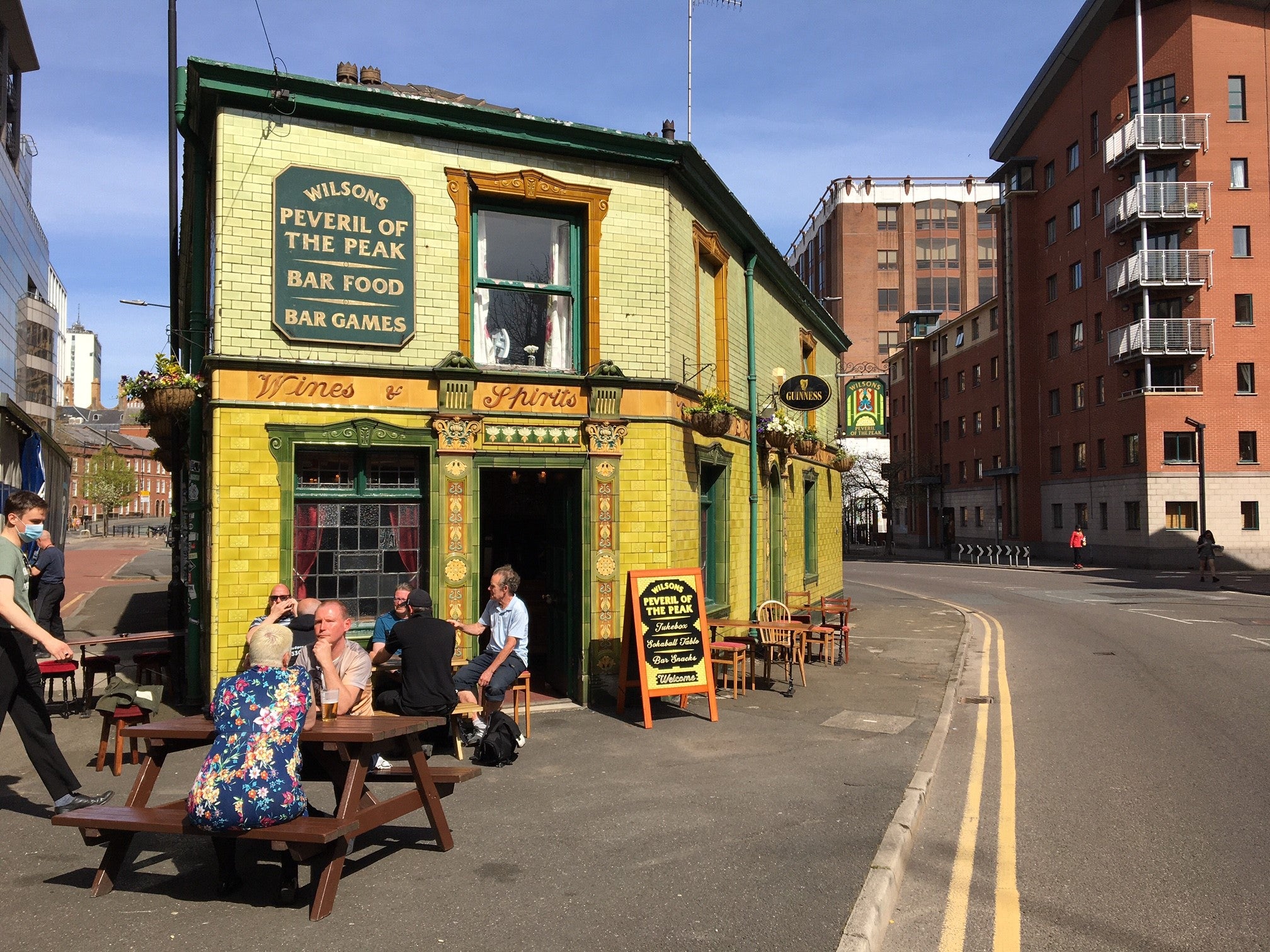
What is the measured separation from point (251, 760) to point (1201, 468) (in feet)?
128

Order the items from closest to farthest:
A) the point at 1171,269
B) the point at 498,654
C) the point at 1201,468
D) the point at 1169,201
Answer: the point at 498,654 → the point at 1201,468 → the point at 1171,269 → the point at 1169,201

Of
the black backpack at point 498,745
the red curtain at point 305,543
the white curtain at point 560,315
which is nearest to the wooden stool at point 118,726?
the red curtain at point 305,543

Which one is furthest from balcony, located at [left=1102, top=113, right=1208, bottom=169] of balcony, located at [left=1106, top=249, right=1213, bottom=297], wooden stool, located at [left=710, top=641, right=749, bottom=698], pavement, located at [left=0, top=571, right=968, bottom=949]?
pavement, located at [left=0, top=571, right=968, bottom=949]

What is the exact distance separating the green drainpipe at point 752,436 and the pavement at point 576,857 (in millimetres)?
4926

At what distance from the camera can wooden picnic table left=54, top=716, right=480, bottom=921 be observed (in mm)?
4637

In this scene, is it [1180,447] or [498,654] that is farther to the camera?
[1180,447]

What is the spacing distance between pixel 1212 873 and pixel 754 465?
9.10 metres

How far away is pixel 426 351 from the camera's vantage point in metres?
9.93

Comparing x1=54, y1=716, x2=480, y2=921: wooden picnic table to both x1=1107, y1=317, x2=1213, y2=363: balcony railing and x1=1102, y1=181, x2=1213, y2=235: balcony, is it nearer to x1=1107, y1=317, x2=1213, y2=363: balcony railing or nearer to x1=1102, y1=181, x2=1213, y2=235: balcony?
x1=1107, y1=317, x2=1213, y2=363: balcony railing

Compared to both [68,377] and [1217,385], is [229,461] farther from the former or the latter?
[68,377]

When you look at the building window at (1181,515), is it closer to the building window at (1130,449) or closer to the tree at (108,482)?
the building window at (1130,449)

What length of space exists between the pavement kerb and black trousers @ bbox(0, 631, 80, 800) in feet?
16.4

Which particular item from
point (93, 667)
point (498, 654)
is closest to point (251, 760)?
point (498, 654)

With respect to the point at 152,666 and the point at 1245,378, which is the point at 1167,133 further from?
the point at 152,666
